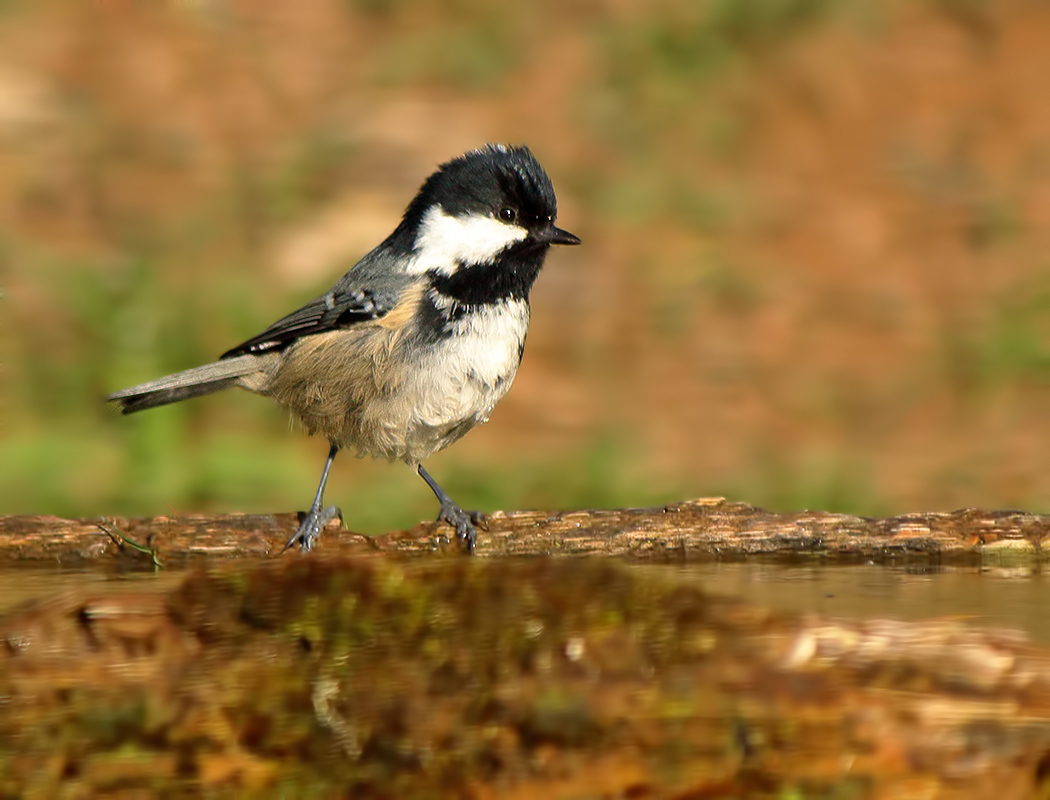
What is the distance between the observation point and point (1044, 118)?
10375mm

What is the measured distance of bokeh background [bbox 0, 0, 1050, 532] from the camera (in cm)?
624

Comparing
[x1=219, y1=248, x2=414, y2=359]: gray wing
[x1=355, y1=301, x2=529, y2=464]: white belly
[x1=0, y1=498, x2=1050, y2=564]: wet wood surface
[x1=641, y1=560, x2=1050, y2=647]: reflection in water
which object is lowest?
[x1=641, y1=560, x2=1050, y2=647]: reflection in water

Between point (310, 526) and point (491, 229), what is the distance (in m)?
0.99

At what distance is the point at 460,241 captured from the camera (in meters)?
3.95

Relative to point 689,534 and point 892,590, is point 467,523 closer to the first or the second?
point 689,534

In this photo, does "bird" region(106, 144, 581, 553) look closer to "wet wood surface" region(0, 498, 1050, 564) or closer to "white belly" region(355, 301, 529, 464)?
"white belly" region(355, 301, 529, 464)

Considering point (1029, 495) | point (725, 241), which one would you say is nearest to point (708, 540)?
point (1029, 495)

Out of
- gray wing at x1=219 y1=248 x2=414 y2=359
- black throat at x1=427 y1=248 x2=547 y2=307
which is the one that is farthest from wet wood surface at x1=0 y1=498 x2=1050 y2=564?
gray wing at x1=219 y1=248 x2=414 y2=359

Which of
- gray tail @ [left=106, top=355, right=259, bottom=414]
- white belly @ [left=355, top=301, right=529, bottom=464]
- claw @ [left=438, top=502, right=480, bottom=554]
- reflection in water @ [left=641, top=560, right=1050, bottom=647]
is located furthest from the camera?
gray tail @ [left=106, top=355, right=259, bottom=414]

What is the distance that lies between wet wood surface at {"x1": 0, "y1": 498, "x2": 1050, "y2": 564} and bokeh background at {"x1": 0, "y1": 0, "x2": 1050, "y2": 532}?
201cm

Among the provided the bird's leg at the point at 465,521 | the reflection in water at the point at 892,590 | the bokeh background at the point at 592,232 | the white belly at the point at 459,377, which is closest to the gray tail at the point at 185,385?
the white belly at the point at 459,377

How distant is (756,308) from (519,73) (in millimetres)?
3212

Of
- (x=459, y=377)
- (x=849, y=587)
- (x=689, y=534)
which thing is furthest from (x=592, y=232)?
(x=849, y=587)

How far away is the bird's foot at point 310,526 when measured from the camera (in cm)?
361
